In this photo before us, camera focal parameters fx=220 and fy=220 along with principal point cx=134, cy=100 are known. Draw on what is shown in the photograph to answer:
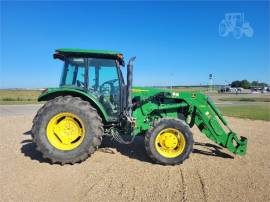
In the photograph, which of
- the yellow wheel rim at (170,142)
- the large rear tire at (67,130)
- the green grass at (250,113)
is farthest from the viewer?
the green grass at (250,113)

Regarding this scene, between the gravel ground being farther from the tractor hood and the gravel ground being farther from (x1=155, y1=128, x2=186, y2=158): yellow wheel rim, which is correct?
the tractor hood

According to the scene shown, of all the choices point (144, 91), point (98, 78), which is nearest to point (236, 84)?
point (144, 91)

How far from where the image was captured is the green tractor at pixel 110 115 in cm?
474

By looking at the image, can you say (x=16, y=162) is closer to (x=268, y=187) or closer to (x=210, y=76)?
(x=268, y=187)

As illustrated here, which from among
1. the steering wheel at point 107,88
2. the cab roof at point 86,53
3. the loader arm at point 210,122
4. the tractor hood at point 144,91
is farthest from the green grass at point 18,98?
the loader arm at point 210,122

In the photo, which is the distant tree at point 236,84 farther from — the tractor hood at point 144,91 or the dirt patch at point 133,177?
the tractor hood at point 144,91

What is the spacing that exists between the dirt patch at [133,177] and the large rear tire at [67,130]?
0.27m

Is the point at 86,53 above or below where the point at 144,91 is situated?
above

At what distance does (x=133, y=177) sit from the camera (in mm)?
4102

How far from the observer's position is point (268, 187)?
377 centimetres

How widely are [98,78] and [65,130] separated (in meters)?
1.46

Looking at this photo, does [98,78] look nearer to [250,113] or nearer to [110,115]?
[110,115]

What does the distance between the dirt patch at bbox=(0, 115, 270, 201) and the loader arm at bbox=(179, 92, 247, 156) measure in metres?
0.37

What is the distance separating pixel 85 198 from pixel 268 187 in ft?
10.1
